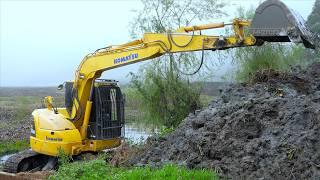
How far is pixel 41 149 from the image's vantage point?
1202 cm

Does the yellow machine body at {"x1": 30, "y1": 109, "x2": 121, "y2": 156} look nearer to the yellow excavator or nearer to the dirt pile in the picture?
the yellow excavator

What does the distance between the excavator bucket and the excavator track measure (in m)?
6.63

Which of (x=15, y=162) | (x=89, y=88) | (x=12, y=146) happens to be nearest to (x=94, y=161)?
(x=89, y=88)

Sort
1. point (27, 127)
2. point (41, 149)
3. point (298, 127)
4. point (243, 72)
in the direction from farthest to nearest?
1. point (27, 127)
2. point (243, 72)
3. point (41, 149)
4. point (298, 127)

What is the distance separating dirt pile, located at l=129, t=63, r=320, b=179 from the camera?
730 cm

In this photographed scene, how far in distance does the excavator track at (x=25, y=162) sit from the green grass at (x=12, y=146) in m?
6.77

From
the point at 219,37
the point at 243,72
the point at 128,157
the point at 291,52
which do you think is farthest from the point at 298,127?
the point at 291,52

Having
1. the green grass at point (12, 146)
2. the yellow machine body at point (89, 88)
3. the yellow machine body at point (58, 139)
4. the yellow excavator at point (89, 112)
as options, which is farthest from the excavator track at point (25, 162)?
the green grass at point (12, 146)

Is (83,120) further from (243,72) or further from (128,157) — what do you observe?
(243,72)

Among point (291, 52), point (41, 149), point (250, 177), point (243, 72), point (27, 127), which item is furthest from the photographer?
point (27, 127)

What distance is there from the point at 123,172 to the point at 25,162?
200 inches

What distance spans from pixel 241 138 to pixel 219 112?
4.33ft

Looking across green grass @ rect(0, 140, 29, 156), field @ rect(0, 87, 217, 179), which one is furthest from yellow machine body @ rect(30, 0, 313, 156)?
green grass @ rect(0, 140, 29, 156)

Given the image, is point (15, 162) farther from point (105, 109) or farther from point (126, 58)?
point (126, 58)
